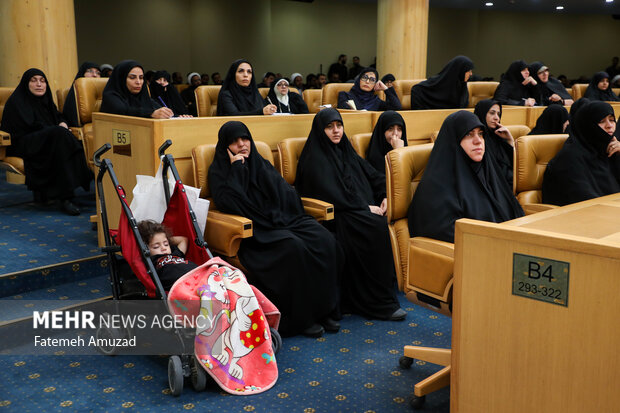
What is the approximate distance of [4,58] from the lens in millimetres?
6418

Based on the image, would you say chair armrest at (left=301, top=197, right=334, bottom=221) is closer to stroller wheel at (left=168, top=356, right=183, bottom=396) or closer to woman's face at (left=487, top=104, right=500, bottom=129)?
stroller wheel at (left=168, top=356, right=183, bottom=396)

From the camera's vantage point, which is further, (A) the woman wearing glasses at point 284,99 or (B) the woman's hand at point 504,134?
A: (A) the woman wearing glasses at point 284,99

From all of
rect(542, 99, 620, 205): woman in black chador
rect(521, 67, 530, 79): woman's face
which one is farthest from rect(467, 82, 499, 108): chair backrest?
rect(542, 99, 620, 205): woman in black chador

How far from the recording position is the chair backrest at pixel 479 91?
674cm

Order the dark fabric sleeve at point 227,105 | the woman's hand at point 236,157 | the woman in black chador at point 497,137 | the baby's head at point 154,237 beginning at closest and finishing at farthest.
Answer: the baby's head at point 154,237, the woman's hand at point 236,157, the woman in black chador at point 497,137, the dark fabric sleeve at point 227,105

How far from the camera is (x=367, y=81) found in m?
5.82

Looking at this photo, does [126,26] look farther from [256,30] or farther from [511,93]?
[511,93]

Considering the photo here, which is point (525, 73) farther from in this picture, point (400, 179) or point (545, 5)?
point (545, 5)

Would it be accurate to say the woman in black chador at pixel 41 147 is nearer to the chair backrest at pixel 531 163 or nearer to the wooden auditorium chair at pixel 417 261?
the wooden auditorium chair at pixel 417 261

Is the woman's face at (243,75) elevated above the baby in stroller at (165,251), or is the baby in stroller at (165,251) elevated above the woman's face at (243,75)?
the woman's face at (243,75)

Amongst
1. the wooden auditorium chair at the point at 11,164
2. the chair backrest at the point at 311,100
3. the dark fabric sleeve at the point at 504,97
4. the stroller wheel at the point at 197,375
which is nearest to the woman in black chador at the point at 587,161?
the stroller wheel at the point at 197,375

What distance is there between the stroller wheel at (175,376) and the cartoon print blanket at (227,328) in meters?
0.09

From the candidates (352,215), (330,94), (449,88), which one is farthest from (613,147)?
(330,94)

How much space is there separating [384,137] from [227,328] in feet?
6.49
